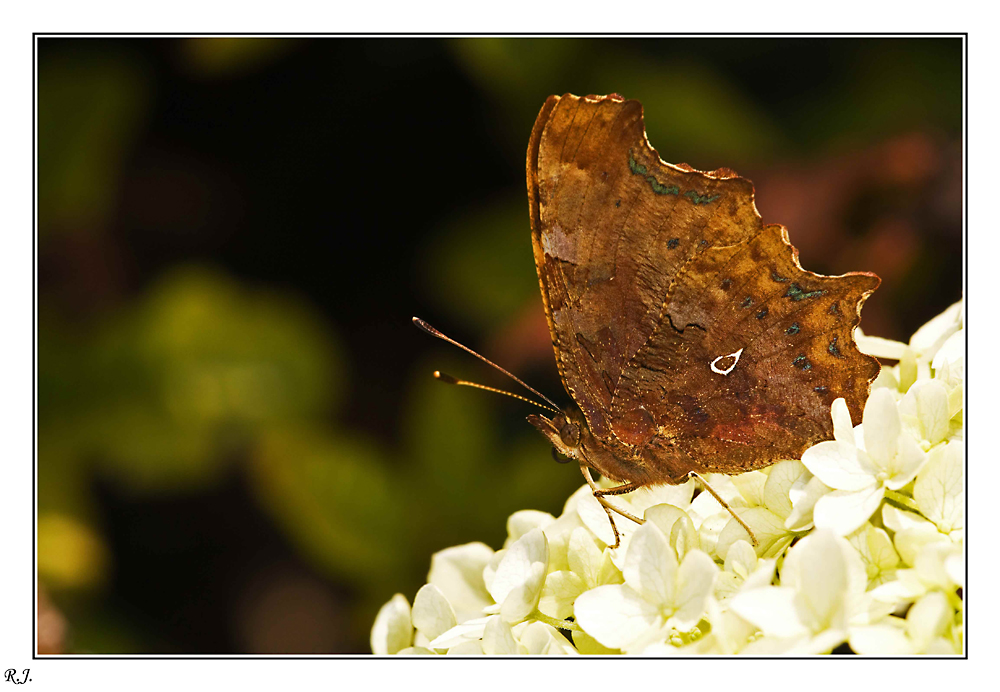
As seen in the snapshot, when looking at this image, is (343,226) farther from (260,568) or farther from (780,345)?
(780,345)

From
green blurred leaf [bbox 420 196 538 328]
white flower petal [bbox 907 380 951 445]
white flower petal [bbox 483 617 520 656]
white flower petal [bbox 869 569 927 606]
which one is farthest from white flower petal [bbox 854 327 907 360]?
green blurred leaf [bbox 420 196 538 328]

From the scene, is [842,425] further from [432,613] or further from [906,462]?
[432,613]

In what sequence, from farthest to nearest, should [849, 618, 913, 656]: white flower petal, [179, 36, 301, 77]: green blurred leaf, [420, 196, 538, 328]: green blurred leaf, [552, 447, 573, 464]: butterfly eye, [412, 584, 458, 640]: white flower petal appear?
1. [420, 196, 538, 328]: green blurred leaf
2. [179, 36, 301, 77]: green blurred leaf
3. [552, 447, 573, 464]: butterfly eye
4. [412, 584, 458, 640]: white flower petal
5. [849, 618, 913, 656]: white flower petal

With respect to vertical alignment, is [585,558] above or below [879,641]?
above

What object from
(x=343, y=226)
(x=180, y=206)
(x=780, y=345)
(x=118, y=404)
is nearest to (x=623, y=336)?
(x=780, y=345)

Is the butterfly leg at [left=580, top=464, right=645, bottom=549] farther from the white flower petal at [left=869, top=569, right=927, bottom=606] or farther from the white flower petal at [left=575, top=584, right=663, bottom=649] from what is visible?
the white flower petal at [left=869, top=569, right=927, bottom=606]

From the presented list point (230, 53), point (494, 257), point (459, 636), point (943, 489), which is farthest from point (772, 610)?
point (230, 53)
